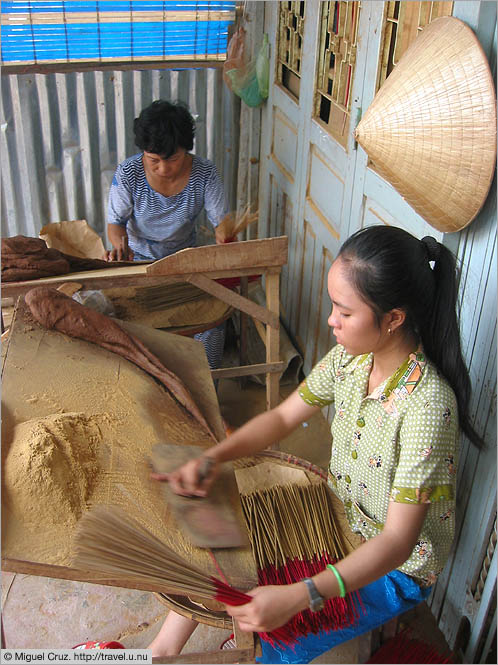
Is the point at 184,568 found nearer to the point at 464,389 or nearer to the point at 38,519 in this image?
the point at 38,519

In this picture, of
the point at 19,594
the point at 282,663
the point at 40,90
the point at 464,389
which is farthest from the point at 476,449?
the point at 40,90

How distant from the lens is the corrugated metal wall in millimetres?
4016

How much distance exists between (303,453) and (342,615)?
169 centimetres

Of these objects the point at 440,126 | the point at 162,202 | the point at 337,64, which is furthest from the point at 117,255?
the point at 440,126

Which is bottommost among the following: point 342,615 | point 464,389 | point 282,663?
point 282,663

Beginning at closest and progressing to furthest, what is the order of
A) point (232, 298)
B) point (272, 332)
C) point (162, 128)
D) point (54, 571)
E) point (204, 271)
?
point (54, 571)
point (204, 271)
point (232, 298)
point (272, 332)
point (162, 128)

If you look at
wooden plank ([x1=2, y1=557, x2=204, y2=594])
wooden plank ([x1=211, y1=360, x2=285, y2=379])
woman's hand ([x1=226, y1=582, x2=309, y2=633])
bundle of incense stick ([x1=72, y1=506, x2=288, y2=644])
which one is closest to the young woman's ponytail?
woman's hand ([x1=226, y1=582, x2=309, y2=633])

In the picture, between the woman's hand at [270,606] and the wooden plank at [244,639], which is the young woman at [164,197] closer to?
the wooden plank at [244,639]

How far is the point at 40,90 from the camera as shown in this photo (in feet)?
13.1

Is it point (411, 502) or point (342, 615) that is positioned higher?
point (411, 502)

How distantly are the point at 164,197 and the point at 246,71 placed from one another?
1267 millimetres

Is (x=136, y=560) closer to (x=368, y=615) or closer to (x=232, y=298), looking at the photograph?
(x=368, y=615)

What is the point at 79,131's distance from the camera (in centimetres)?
416

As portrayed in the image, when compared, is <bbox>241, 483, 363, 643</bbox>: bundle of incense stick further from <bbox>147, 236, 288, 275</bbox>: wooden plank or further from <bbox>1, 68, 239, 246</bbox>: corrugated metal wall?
<bbox>1, 68, 239, 246</bbox>: corrugated metal wall
